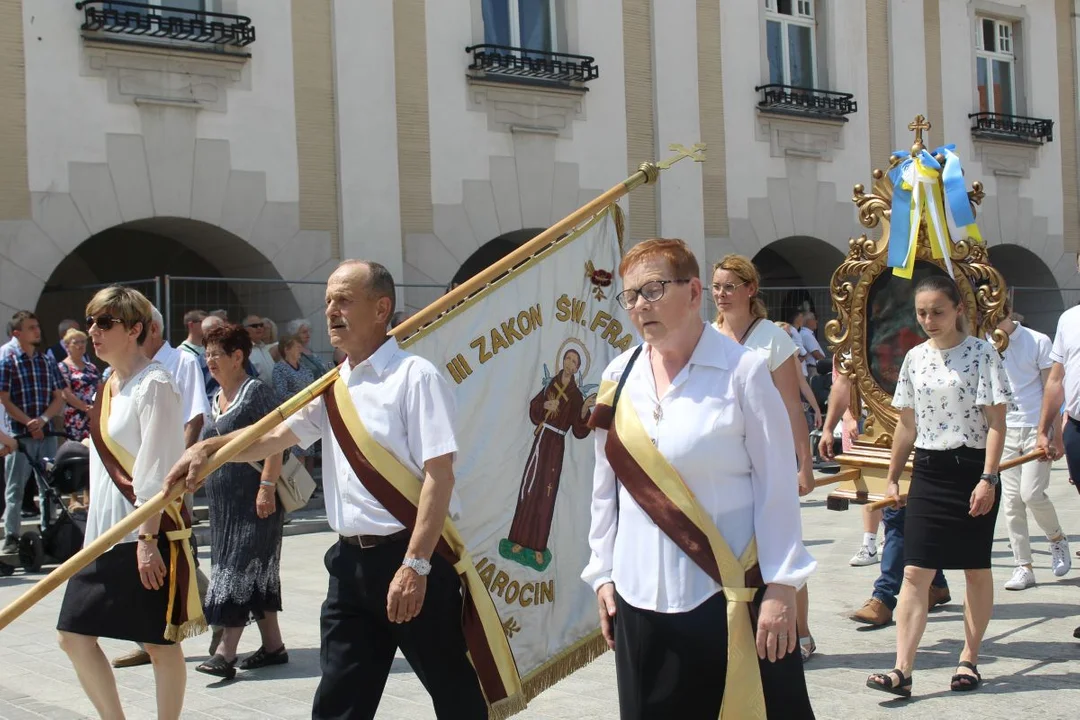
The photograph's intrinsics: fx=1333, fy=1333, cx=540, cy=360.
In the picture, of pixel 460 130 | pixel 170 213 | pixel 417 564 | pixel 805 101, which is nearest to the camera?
pixel 417 564

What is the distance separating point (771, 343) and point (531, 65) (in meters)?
11.3

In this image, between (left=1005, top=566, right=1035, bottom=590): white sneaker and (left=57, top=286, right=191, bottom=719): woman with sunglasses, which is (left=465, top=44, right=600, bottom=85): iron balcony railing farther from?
(left=57, top=286, right=191, bottom=719): woman with sunglasses

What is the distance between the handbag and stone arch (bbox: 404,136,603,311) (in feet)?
28.5

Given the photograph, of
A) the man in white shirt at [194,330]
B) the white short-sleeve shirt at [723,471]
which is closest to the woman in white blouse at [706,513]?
the white short-sleeve shirt at [723,471]

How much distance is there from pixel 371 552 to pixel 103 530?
150 cm

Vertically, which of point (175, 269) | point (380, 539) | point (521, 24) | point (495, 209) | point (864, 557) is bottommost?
point (864, 557)

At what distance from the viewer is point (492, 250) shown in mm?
18594

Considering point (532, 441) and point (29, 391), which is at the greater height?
point (29, 391)

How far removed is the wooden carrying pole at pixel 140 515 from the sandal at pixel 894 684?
9.50ft

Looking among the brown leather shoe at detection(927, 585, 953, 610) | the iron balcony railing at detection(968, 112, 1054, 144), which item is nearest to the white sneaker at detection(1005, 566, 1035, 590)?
the brown leather shoe at detection(927, 585, 953, 610)

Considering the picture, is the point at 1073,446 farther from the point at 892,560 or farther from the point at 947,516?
the point at 947,516

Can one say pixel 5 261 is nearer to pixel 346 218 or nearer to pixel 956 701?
pixel 346 218

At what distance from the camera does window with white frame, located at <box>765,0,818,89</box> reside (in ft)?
64.3

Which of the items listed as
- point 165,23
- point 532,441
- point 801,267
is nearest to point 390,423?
point 532,441
